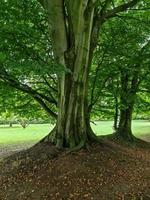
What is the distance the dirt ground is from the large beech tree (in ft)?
2.31

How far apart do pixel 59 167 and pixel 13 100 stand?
484 centimetres

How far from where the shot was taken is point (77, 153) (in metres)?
9.86

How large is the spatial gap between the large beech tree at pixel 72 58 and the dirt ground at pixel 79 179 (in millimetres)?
706

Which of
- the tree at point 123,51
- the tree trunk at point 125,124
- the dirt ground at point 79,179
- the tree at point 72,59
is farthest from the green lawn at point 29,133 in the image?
the dirt ground at point 79,179

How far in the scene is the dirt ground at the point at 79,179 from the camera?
8172mm

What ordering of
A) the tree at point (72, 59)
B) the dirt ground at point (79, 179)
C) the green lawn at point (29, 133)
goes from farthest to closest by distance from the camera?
the green lawn at point (29, 133)
the tree at point (72, 59)
the dirt ground at point (79, 179)

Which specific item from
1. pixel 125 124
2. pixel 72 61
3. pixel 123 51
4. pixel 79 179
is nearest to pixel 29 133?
pixel 125 124

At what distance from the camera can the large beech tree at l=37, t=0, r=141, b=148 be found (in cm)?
977

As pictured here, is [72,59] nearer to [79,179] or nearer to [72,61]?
[72,61]

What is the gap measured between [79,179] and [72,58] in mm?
3538

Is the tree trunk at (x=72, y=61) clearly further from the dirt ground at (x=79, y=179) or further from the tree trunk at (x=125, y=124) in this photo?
the tree trunk at (x=125, y=124)

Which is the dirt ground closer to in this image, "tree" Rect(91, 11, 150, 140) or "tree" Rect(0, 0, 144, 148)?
"tree" Rect(0, 0, 144, 148)

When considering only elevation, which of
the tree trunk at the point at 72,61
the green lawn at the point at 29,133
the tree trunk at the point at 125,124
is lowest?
the green lawn at the point at 29,133

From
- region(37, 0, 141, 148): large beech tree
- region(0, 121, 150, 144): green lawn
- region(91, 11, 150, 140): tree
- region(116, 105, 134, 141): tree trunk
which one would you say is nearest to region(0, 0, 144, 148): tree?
region(37, 0, 141, 148): large beech tree
